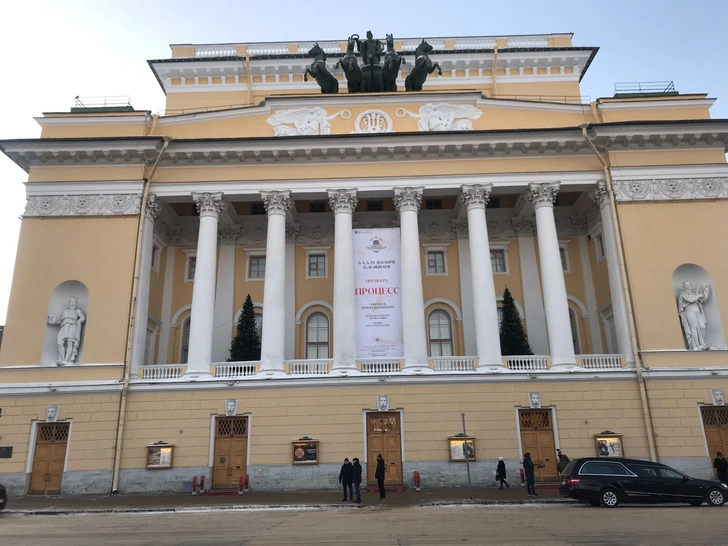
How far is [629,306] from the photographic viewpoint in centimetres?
2214

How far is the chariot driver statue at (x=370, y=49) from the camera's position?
26.7m

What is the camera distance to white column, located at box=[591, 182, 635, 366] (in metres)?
22.3


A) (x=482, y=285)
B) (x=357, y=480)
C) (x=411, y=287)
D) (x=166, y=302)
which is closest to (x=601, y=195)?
(x=482, y=285)

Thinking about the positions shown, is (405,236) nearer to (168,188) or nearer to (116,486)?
(168,188)

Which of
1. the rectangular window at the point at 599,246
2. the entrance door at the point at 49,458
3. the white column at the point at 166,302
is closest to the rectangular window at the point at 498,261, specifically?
the rectangular window at the point at 599,246

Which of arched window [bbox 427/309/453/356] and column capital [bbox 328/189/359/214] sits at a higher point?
column capital [bbox 328/189/359/214]

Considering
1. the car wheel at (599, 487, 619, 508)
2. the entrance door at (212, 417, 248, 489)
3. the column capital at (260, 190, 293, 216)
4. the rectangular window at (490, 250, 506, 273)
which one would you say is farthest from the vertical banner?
the car wheel at (599, 487, 619, 508)

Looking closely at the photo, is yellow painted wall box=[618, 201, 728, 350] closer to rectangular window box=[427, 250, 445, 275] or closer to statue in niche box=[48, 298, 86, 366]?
rectangular window box=[427, 250, 445, 275]

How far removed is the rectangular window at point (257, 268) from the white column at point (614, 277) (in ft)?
49.8

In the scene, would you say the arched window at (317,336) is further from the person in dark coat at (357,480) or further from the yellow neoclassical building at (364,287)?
the person in dark coat at (357,480)

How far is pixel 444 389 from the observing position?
21.6 metres

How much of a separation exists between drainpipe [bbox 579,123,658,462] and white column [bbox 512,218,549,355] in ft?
14.9

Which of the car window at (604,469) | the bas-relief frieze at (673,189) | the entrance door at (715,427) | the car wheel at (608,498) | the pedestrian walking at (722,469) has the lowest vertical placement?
the car wheel at (608,498)

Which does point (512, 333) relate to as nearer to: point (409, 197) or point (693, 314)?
point (693, 314)
